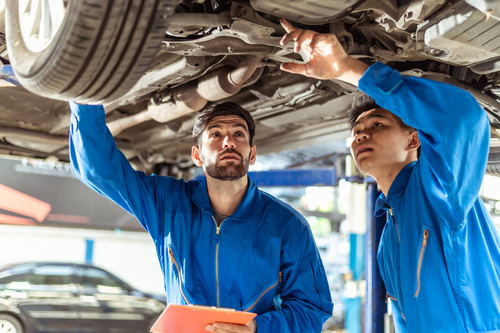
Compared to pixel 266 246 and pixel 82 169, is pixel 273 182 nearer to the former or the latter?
pixel 266 246

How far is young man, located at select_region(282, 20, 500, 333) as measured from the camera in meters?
1.02

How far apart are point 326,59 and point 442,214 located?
21.1 inches

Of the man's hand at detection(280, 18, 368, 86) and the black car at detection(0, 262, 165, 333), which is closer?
the man's hand at detection(280, 18, 368, 86)

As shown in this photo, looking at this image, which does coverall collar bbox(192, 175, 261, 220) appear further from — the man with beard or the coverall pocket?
the coverall pocket

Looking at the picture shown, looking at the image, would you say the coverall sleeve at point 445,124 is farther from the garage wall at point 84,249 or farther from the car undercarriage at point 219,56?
the garage wall at point 84,249

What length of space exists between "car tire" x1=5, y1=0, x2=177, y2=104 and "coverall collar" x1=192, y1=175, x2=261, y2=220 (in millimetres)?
722

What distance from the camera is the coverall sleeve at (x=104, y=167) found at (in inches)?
53.1

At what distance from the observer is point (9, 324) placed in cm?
462

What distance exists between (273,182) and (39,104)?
1.62 m

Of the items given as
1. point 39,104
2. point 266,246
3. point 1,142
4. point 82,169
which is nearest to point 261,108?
point 266,246

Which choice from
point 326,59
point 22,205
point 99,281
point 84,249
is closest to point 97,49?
point 326,59

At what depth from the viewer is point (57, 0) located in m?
0.99

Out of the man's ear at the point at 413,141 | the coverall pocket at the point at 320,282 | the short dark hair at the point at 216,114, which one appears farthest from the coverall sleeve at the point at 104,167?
the man's ear at the point at 413,141

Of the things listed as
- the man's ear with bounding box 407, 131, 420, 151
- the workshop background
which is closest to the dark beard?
the man's ear with bounding box 407, 131, 420, 151
